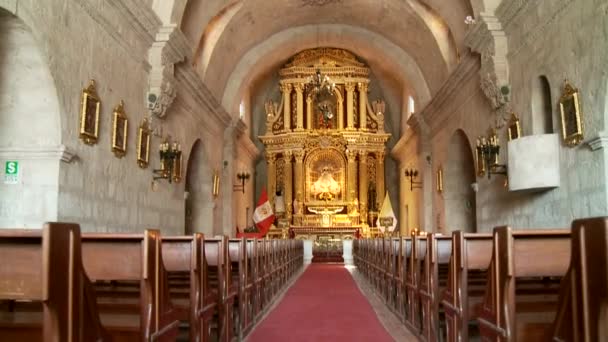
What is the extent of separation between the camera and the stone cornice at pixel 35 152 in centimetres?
685

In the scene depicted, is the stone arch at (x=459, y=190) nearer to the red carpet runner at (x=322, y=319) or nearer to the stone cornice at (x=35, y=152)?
the red carpet runner at (x=322, y=319)

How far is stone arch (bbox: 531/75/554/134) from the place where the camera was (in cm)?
880

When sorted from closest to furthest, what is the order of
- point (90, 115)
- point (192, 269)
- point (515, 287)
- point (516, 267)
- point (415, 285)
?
1. point (516, 267)
2. point (515, 287)
3. point (192, 269)
4. point (415, 285)
5. point (90, 115)

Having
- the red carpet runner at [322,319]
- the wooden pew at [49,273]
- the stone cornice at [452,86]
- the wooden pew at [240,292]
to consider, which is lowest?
the red carpet runner at [322,319]

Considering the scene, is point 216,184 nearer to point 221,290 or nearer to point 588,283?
point 221,290

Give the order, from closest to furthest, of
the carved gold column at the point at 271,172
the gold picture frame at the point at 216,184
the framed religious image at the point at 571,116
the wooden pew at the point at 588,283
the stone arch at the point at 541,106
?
the wooden pew at the point at 588,283 < the framed religious image at the point at 571,116 < the stone arch at the point at 541,106 < the gold picture frame at the point at 216,184 < the carved gold column at the point at 271,172

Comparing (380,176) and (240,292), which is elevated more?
(380,176)

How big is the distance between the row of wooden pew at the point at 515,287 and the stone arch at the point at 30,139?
4.25 meters

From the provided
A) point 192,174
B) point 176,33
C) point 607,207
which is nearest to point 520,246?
point 607,207

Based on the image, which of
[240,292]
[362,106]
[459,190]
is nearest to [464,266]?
[240,292]

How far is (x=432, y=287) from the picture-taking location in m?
5.05

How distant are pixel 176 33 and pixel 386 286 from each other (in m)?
6.01

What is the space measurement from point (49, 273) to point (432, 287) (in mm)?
3781

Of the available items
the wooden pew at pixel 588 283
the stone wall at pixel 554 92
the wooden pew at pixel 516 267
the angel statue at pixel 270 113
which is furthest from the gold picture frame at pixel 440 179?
the wooden pew at pixel 588 283
